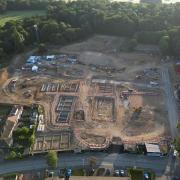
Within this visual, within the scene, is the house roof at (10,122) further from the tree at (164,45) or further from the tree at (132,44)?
the tree at (164,45)

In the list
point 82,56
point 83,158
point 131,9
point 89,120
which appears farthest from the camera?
point 131,9

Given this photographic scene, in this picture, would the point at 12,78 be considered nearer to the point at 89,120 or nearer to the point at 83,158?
the point at 89,120

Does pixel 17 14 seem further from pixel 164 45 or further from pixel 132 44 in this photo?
pixel 164 45

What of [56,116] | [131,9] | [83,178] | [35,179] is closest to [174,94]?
[56,116]

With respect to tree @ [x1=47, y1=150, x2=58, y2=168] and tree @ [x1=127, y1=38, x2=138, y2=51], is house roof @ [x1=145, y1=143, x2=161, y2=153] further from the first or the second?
tree @ [x1=127, y1=38, x2=138, y2=51]

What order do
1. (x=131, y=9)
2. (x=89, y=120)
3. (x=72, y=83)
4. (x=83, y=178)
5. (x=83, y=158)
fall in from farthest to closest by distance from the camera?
(x=131, y=9)
(x=72, y=83)
(x=89, y=120)
(x=83, y=158)
(x=83, y=178)

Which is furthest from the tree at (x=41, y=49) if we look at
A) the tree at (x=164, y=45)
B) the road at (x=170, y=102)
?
the road at (x=170, y=102)
